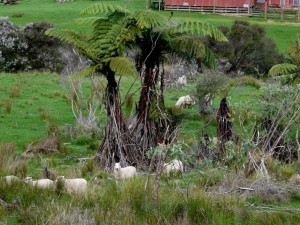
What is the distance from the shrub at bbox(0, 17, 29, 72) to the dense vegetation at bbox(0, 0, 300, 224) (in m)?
12.5

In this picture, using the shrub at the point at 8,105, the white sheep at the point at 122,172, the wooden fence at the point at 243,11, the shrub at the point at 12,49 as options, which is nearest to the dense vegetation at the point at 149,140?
the shrub at the point at 8,105

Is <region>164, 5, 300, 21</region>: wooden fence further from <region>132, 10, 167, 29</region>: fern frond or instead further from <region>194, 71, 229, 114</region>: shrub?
<region>132, 10, 167, 29</region>: fern frond

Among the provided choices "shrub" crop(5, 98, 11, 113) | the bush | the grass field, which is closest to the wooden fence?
the grass field

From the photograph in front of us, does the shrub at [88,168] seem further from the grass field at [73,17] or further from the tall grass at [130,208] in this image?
the grass field at [73,17]

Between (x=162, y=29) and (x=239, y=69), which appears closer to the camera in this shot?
(x=162, y=29)

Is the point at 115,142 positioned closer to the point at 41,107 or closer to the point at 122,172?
the point at 122,172

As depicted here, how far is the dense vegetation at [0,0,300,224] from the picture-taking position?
9.04 m

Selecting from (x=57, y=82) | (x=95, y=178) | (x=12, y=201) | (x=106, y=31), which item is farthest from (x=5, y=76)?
(x=12, y=201)

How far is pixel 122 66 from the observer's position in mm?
13039

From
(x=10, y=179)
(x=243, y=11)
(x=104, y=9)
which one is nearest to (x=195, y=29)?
(x=104, y=9)

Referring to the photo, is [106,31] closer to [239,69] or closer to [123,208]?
[123,208]

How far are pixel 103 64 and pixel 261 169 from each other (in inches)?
171

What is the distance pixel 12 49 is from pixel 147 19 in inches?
999

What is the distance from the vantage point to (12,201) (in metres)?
9.29
